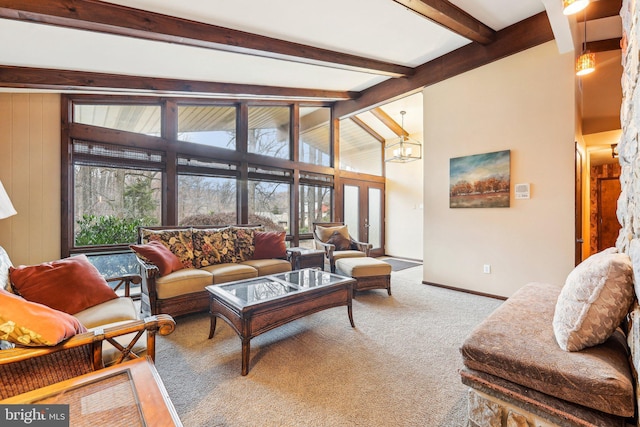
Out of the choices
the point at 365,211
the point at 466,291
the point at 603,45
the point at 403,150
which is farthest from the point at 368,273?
the point at 603,45

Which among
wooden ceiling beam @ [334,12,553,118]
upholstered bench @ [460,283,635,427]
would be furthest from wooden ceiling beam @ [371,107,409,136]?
upholstered bench @ [460,283,635,427]

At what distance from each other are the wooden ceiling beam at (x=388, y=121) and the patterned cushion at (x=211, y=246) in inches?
173

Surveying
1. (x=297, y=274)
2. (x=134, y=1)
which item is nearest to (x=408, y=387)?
Answer: (x=297, y=274)

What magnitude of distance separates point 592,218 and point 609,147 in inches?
93.2

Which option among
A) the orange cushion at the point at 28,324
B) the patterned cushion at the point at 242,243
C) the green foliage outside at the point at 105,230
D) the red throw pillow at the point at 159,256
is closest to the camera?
the orange cushion at the point at 28,324

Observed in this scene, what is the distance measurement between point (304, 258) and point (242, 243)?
0.92 m

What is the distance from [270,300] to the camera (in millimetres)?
2129

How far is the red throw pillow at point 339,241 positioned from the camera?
4625 millimetres

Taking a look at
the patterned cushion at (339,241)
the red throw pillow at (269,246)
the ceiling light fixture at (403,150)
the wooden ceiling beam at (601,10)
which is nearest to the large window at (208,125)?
the red throw pillow at (269,246)

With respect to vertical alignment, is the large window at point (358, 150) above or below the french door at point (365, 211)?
above

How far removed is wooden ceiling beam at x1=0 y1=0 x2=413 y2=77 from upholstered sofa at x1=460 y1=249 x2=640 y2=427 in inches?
131

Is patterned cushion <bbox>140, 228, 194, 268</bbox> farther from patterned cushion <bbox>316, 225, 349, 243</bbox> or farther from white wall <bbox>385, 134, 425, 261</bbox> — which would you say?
white wall <bbox>385, 134, 425, 261</bbox>

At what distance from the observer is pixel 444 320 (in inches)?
115

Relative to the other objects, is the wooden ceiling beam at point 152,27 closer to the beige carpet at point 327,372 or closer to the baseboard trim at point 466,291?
the beige carpet at point 327,372
